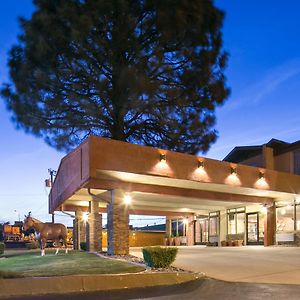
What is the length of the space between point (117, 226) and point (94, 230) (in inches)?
164

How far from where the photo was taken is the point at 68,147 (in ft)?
101

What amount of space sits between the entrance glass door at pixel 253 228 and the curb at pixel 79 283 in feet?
74.2

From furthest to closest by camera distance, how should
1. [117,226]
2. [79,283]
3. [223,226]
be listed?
1. [223,226]
2. [117,226]
3. [79,283]

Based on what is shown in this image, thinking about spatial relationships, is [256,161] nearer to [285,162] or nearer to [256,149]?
[256,149]

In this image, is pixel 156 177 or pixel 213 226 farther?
pixel 213 226

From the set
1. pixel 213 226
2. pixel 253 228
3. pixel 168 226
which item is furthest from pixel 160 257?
pixel 168 226

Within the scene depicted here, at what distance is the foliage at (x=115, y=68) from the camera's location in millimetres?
28094

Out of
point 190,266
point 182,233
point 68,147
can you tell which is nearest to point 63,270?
point 190,266

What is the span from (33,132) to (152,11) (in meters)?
10.9

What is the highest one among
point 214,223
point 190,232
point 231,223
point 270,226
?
point 270,226

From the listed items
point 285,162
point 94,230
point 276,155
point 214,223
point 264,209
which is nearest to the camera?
point 94,230

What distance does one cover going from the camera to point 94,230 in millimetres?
24438

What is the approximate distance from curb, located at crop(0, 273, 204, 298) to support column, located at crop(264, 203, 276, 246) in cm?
2000

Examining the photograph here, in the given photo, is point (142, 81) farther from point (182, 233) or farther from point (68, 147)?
point (182, 233)
